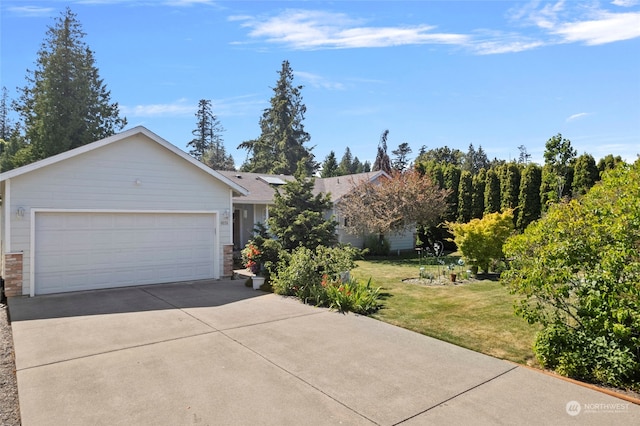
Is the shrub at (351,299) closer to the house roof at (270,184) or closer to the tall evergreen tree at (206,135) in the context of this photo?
the house roof at (270,184)

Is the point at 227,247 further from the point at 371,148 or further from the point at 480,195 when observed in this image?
the point at 371,148

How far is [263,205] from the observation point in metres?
18.5

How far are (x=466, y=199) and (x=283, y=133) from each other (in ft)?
91.8

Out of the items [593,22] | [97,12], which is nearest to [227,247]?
[97,12]

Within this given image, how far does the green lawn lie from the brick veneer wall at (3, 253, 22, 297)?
858 centimetres

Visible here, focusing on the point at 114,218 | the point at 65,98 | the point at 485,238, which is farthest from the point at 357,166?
the point at 114,218

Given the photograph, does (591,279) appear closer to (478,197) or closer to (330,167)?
(478,197)

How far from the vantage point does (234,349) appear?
6.00 m

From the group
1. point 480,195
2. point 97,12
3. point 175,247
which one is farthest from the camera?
point 480,195

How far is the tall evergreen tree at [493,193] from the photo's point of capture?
2073cm

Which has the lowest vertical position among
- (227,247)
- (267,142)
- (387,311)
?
(387,311)

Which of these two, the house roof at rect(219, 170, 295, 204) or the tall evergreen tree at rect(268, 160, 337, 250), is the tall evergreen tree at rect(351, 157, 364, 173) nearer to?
the house roof at rect(219, 170, 295, 204)

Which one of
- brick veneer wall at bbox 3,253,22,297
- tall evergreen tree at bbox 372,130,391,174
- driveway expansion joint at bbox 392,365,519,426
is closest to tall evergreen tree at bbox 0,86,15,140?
tall evergreen tree at bbox 372,130,391,174

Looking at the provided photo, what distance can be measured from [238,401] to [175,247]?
817cm
